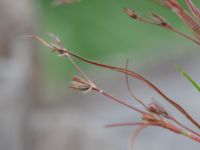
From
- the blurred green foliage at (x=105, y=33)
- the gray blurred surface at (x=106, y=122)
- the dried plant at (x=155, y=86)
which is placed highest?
the blurred green foliage at (x=105, y=33)

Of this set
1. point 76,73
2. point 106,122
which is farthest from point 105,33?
point 106,122

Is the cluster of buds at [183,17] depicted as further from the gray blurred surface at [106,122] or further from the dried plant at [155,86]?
the gray blurred surface at [106,122]

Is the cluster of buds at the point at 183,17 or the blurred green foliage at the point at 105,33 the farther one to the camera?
the blurred green foliage at the point at 105,33

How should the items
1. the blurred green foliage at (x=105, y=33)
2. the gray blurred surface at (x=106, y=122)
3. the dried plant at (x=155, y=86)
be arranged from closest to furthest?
1. the dried plant at (x=155, y=86)
2. the gray blurred surface at (x=106, y=122)
3. the blurred green foliage at (x=105, y=33)

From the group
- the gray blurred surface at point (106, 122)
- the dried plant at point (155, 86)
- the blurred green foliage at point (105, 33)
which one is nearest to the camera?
the dried plant at point (155, 86)

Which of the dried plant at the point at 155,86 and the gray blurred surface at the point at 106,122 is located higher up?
the gray blurred surface at the point at 106,122

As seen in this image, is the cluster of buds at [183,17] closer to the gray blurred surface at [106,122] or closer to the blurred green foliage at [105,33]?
the gray blurred surface at [106,122]

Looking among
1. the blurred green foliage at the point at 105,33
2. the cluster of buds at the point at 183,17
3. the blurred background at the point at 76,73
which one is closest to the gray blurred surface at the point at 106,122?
the blurred background at the point at 76,73

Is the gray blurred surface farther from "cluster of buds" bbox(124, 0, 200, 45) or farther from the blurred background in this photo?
"cluster of buds" bbox(124, 0, 200, 45)

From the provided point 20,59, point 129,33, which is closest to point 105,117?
point 20,59

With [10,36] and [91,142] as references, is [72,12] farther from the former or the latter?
[91,142]
